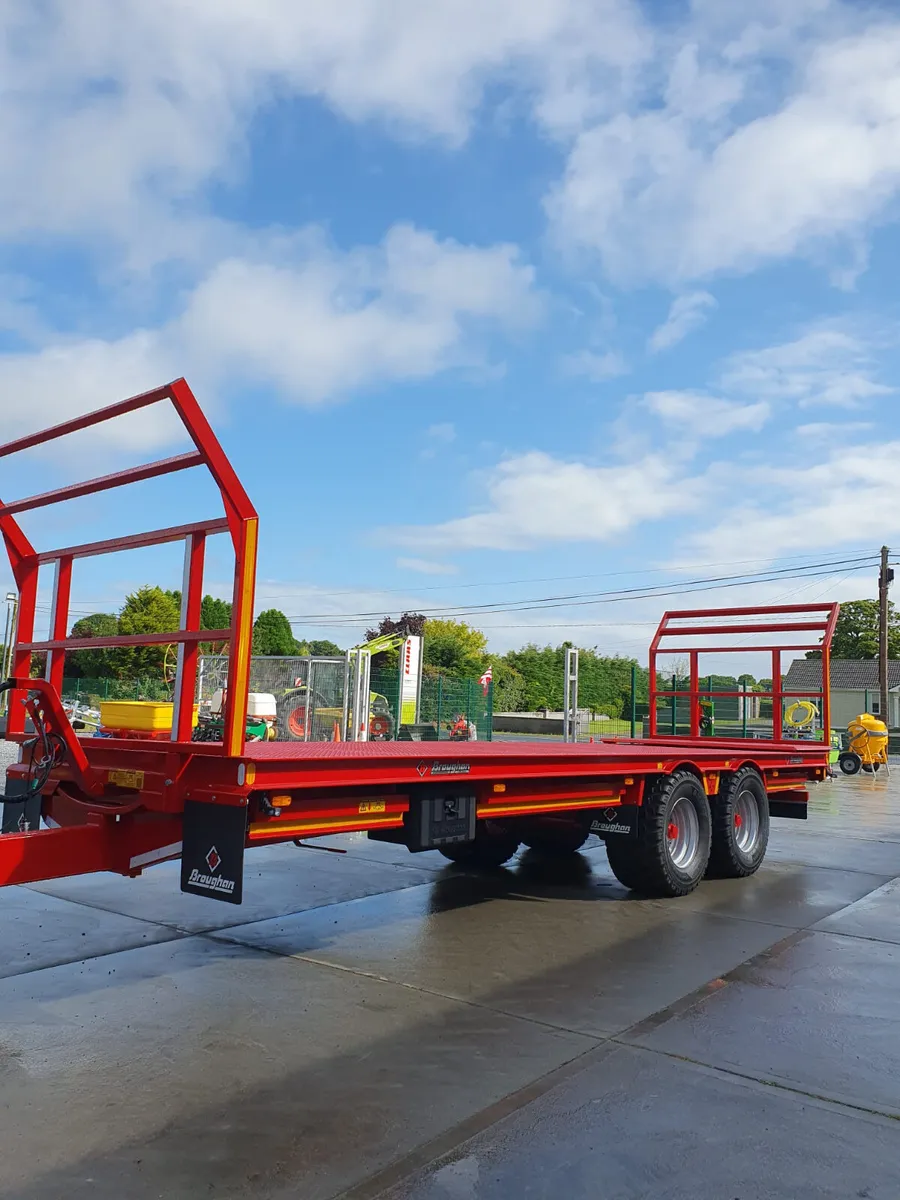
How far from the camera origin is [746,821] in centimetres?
903

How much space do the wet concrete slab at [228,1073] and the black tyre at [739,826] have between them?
161 inches

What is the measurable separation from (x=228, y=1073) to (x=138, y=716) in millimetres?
1942

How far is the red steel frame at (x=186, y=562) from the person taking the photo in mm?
4328

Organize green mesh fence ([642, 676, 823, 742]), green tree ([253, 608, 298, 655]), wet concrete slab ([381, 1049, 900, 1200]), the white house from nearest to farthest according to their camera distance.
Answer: wet concrete slab ([381, 1049, 900, 1200]), green mesh fence ([642, 676, 823, 742]), green tree ([253, 608, 298, 655]), the white house

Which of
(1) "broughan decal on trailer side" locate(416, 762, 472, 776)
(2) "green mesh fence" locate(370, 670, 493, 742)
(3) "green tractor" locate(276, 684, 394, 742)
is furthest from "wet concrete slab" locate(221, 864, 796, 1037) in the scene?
(2) "green mesh fence" locate(370, 670, 493, 742)

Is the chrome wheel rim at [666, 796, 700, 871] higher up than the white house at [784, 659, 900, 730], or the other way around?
the white house at [784, 659, 900, 730]

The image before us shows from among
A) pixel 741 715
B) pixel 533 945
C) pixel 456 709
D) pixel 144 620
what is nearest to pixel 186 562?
pixel 144 620

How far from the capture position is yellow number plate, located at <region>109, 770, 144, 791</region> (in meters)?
4.70

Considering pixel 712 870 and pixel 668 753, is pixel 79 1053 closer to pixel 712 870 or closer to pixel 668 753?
pixel 668 753

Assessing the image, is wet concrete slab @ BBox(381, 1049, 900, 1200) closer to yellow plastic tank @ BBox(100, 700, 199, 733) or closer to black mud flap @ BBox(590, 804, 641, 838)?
yellow plastic tank @ BBox(100, 700, 199, 733)

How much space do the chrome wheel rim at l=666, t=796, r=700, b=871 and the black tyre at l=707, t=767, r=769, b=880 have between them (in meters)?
0.49

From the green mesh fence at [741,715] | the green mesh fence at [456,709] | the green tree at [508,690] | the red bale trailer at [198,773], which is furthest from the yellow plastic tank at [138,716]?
the green tree at [508,690]

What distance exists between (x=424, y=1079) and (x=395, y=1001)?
42.2 inches

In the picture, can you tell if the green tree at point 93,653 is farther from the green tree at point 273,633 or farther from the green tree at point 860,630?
the green tree at point 860,630
